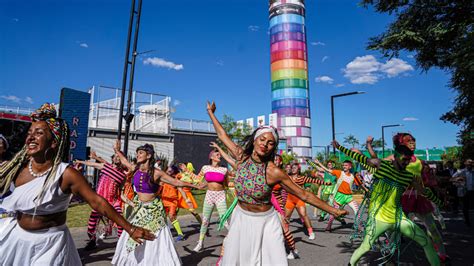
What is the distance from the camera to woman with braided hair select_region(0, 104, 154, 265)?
98.6 inches

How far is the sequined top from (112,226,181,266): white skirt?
6.20ft

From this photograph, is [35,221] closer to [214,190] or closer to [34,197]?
[34,197]

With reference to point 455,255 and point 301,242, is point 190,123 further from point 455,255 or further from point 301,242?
point 455,255

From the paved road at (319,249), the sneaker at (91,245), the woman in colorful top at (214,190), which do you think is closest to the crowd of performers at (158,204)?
the paved road at (319,249)

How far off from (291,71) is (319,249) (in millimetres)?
55753

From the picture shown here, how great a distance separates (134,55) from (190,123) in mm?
22976

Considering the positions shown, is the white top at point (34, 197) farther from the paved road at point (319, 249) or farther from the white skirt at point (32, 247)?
the paved road at point (319, 249)

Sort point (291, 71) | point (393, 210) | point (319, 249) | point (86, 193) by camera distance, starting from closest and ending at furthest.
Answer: point (86, 193) → point (393, 210) → point (319, 249) → point (291, 71)

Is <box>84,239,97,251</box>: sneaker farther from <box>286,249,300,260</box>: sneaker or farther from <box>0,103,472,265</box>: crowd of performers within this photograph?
→ <box>286,249,300,260</box>: sneaker

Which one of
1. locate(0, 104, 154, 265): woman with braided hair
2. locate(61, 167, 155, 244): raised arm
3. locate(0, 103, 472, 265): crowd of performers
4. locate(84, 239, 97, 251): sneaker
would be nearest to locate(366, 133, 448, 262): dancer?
locate(0, 103, 472, 265): crowd of performers

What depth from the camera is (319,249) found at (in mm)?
7059

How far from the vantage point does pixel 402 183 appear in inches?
177

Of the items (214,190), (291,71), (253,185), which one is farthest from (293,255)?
(291,71)

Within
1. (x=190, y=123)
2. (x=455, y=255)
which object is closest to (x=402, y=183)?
(x=455, y=255)
